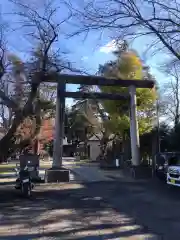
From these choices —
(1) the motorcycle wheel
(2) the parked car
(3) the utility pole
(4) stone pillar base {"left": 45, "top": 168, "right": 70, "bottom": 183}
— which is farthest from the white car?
(3) the utility pole

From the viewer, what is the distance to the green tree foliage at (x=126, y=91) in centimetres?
2722

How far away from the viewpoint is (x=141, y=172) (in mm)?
21781

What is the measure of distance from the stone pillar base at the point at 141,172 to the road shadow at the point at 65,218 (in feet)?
21.3

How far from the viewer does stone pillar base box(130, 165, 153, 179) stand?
21594 mm

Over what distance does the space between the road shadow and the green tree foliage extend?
45.5 feet

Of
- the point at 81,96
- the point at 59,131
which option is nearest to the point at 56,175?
the point at 59,131

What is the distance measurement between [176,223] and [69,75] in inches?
512

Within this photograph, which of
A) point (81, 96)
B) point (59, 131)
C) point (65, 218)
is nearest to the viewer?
point (65, 218)

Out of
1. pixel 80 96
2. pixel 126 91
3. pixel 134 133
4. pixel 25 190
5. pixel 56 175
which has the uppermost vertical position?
pixel 126 91

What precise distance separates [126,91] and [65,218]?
20.1m

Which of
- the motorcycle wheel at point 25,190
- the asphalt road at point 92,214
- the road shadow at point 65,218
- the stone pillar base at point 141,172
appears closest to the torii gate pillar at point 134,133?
the stone pillar base at point 141,172

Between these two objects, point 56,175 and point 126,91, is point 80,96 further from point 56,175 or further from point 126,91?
point 126,91

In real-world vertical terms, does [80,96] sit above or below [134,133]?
above

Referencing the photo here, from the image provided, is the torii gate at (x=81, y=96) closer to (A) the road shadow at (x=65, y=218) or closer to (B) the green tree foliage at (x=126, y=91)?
(B) the green tree foliage at (x=126, y=91)
